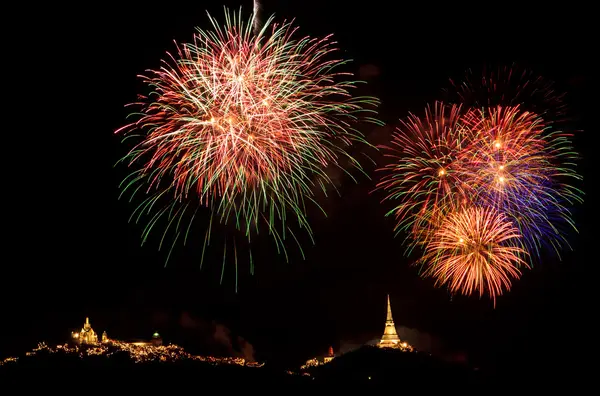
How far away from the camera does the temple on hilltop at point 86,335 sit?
254 feet

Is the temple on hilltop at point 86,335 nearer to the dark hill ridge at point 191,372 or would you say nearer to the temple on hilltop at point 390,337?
the dark hill ridge at point 191,372

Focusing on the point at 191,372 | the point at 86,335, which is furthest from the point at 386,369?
the point at 86,335

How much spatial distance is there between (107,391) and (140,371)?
22.3 ft

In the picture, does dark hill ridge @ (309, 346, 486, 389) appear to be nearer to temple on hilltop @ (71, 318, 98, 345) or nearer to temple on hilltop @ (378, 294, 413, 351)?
temple on hilltop @ (378, 294, 413, 351)

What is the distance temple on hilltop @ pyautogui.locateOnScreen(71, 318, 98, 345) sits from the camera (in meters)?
77.4

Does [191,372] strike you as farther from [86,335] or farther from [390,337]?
[390,337]

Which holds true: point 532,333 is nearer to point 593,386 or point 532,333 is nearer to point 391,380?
point 593,386

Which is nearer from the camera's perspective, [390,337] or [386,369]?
[386,369]

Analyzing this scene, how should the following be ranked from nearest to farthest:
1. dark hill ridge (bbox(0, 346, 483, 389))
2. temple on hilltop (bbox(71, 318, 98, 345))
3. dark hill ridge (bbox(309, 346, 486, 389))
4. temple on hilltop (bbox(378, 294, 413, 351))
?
dark hill ridge (bbox(0, 346, 483, 389)), dark hill ridge (bbox(309, 346, 486, 389)), temple on hilltop (bbox(71, 318, 98, 345)), temple on hilltop (bbox(378, 294, 413, 351))

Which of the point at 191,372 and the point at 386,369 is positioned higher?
the point at 386,369

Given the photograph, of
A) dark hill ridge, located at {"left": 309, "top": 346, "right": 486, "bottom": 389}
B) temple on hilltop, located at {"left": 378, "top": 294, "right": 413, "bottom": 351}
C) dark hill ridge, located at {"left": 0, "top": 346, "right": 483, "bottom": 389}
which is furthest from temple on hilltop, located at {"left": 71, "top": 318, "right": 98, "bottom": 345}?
temple on hilltop, located at {"left": 378, "top": 294, "right": 413, "bottom": 351}

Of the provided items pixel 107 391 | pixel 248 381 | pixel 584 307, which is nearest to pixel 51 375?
pixel 107 391

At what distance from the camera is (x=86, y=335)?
81.2 metres

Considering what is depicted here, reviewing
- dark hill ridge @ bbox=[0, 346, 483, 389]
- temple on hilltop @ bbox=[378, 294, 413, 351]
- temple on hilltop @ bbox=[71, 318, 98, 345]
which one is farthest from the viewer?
temple on hilltop @ bbox=[378, 294, 413, 351]
